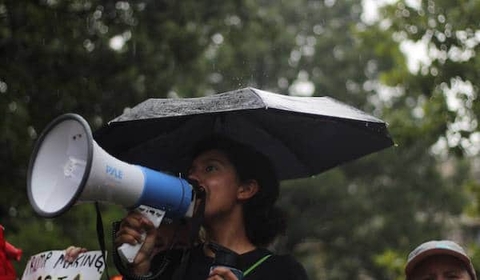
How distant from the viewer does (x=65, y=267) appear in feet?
10.2

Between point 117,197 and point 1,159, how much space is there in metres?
7.27

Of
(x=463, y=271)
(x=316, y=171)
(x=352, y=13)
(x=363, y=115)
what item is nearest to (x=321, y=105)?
(x=363, y=115)

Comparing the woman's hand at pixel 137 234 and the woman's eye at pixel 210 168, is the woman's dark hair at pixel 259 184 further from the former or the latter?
the woman's hand at pixel 137 234

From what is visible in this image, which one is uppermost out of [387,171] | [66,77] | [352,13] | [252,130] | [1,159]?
[252,130]

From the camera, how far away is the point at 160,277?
3238 millimetres

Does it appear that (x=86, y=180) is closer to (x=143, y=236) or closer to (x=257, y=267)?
(x=143, y=236)

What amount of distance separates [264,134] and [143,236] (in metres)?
0.94

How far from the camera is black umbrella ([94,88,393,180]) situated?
3.37 metres

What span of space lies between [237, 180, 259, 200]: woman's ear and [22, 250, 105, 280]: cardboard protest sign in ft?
2.06

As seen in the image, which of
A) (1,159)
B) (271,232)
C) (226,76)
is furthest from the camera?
(226,76)

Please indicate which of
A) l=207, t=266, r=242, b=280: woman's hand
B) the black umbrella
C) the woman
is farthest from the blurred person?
l=207, t=266, r=242, b=280: woman's hand

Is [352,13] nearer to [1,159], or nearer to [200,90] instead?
[200,90]

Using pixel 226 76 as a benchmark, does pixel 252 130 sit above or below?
above

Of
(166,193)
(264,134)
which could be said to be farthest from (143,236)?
(264,134)
